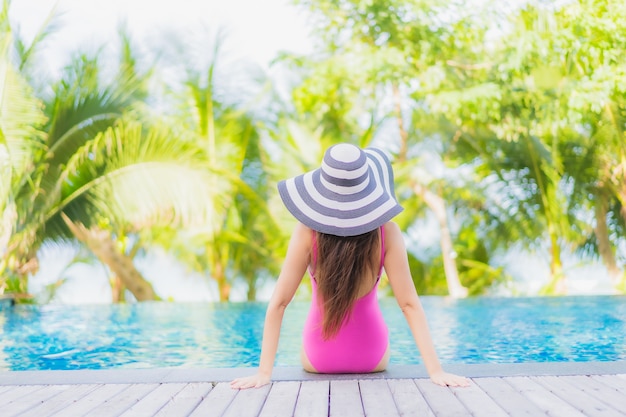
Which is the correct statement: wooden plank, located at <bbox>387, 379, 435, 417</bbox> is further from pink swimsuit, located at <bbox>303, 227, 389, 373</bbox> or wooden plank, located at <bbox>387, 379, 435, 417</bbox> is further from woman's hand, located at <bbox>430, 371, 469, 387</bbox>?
pink swimsuit, located at <bbox>303, 227, 389, 373</bbox>

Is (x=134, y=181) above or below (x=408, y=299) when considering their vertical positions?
above

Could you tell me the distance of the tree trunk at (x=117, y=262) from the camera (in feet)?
35.0

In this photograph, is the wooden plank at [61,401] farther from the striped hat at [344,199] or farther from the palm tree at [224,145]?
the palm tree at [224,145]

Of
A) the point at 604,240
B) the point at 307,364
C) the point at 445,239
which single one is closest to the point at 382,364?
the point at 307,364

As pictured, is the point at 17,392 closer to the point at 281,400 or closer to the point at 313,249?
the point at 281,400

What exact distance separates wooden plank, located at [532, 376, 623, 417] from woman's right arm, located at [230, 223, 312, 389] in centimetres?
98

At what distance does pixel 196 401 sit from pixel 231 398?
12 cm

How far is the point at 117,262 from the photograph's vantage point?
11117 mm

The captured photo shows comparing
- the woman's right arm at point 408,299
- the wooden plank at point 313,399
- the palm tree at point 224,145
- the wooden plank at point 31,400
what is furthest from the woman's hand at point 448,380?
the palm tree at point 224,145

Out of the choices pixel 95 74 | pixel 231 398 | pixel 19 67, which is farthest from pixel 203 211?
pixel 231 398

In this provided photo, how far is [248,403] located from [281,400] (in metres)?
0.11

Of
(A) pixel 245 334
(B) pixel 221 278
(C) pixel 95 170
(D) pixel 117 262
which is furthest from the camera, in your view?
(B) pixel 221 278

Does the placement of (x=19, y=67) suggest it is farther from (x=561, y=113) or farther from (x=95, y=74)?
(x=561, y=113)

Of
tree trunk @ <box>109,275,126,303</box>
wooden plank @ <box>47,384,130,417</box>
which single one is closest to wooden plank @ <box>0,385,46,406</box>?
wooden plank @ <box>47,384,130,417</box>
